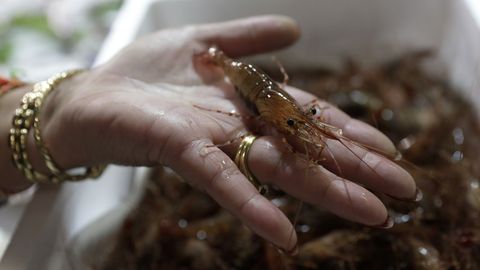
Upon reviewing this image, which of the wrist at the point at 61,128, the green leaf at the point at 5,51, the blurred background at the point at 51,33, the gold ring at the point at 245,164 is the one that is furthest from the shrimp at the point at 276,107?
the green leaf at the point at 5,51

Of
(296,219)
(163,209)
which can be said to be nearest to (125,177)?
(163,209)

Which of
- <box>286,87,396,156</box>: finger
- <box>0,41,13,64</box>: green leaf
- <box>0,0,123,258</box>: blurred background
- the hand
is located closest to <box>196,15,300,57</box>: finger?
the hand

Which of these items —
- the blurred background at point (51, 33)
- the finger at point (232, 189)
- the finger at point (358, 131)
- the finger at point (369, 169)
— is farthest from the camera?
the blurred background at point (51, 33)

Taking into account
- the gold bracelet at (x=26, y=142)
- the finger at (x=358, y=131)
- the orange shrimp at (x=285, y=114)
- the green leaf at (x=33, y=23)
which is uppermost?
the orange shrimp at (x=285, y=114)

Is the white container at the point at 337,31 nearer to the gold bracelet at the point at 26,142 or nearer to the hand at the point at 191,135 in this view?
the gold bracelet at the point at 26,142

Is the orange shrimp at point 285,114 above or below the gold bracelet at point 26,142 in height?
above

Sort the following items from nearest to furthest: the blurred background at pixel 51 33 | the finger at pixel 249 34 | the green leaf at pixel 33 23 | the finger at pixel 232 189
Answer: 1. the finger at pixel 232 189
2. the finger at pixel 249 34
3. the blurred background at pixel 51 33
4. the green leaf at pixel 33 23

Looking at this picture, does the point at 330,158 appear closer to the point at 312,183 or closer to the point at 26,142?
the point at 312,183

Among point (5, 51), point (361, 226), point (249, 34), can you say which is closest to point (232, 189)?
point (361, 226)
